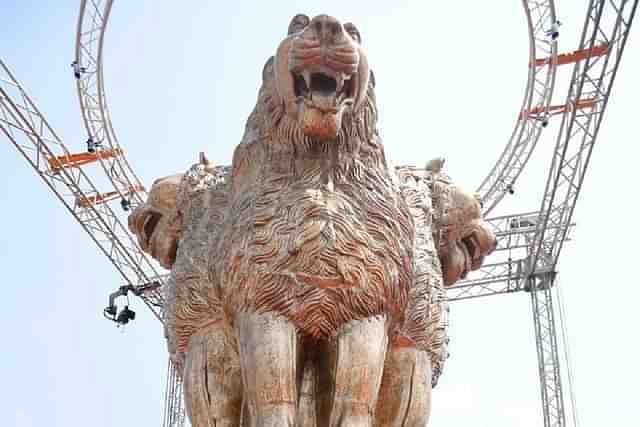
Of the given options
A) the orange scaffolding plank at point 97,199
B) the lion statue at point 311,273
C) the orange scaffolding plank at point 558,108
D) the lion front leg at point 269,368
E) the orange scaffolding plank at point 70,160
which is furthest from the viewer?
the orange scaffolding plank at point 97,199

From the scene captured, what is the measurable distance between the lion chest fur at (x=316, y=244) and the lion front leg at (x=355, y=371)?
2.2 inches

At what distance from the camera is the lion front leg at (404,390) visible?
3566 millimetres

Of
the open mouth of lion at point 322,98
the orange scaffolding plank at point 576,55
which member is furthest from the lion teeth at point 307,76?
the orange scaffolding plank at point 576,55

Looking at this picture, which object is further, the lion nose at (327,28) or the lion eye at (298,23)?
the lion eye at (298,23)

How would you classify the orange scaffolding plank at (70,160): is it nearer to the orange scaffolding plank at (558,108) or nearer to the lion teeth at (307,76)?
the orange scaffolding plank at (558,108)

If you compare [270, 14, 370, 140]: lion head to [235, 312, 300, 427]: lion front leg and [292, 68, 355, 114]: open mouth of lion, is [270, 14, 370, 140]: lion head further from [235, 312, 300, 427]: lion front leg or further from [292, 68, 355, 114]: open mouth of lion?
[235, 312, 300, 427]: lion front leg

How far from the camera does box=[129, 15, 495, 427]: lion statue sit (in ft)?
10.8

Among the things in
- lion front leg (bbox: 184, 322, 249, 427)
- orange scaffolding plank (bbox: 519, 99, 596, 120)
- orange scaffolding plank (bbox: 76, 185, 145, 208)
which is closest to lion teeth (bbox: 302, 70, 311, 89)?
lion front leg (bbox: 184, 322, 249, 427)

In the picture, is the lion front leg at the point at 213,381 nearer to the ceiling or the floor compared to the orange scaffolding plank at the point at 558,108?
nearer to the floor

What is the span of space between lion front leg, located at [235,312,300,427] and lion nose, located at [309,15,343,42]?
3.70 feet

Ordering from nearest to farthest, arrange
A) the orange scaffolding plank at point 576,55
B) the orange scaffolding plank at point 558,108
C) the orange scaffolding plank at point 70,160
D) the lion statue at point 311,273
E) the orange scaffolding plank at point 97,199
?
the lion statue at point 311,273, the orange scaffolding plank at point 576,55, the orange scaffolding plank at point 558,108, the orange scaffolding plank at point 70,160, the orange scaffolding plank at point 97,199

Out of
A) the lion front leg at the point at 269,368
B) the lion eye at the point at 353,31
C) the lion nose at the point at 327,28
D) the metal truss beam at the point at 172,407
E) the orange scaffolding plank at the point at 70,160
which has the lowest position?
the lion front leg at the point at 269,368

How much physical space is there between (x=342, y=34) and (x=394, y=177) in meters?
0.70

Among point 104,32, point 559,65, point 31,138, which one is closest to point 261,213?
point 104,32
